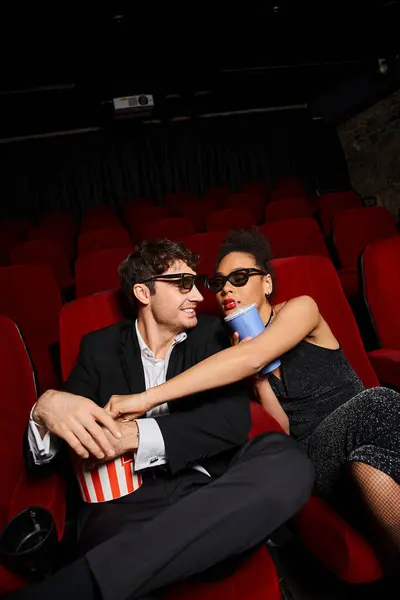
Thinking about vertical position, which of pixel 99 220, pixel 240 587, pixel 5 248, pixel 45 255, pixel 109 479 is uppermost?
pixel 99 220

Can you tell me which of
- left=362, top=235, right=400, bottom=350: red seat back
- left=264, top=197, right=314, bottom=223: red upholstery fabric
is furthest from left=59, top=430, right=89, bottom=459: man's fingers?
left=264, top=197, right=314, bottom=223: red upholstery fabric

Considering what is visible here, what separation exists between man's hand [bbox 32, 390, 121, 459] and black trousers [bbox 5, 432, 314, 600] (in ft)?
0.58

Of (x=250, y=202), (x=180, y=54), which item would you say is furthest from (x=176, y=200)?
(x=180, y=54)

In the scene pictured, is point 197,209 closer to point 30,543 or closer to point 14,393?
point 14,393

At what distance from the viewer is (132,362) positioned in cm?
101

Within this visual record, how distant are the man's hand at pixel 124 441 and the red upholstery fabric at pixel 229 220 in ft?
6.10

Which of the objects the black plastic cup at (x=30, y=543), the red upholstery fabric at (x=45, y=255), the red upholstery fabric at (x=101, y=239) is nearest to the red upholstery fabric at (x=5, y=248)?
the red upholstery fabric at (x=45, y=255)

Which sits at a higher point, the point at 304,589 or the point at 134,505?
the point at 134,505

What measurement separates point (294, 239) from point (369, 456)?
58.1 inches

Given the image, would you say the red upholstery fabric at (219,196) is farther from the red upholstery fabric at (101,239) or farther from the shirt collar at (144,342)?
the shirt collar at (144,342)

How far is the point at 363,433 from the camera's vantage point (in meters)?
0.81

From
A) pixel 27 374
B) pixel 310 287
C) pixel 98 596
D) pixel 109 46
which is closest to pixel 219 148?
pixel 109 46

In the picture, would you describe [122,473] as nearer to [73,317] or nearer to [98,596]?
[98,596]

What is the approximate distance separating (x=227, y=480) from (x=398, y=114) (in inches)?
146
